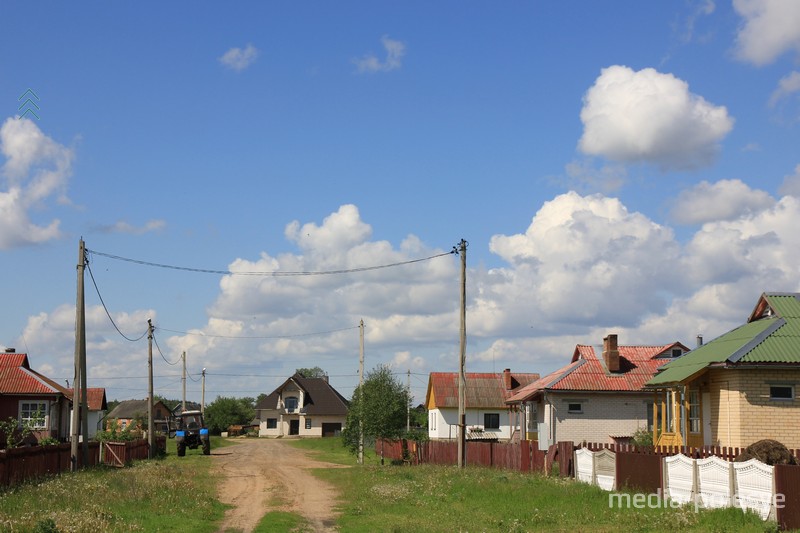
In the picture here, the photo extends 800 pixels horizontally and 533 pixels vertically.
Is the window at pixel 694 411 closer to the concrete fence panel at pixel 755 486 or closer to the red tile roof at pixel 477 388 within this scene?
the concrete fence panel at pixel 755 486

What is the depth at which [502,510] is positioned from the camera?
20.9 meters

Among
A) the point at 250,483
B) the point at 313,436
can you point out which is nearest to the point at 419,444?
the point at 250,483

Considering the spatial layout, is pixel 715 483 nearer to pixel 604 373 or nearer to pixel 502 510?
pixel 502 510

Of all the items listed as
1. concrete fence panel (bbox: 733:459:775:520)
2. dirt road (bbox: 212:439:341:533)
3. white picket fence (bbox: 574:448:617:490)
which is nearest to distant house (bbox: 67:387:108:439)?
dirt road (bbox: 212:439:341:533)

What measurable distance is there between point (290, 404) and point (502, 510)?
83.3 meters

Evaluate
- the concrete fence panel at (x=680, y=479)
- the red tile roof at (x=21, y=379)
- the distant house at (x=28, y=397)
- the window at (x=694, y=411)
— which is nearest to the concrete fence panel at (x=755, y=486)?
the concrete fence panel at (x=680, y=479)

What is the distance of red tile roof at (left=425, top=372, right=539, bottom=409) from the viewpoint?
2697 inches

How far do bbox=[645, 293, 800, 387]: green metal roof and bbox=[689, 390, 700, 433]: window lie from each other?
1103mm

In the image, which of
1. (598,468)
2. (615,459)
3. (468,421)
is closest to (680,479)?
(615,459)

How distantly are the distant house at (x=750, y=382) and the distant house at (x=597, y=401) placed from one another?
1285 cm

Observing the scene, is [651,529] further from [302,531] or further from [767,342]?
[767,342]

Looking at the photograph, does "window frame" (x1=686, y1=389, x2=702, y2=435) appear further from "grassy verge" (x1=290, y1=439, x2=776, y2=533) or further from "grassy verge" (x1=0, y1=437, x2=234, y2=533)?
"grassy verge" (x1=0, y1=437, x2=234, y2=533)

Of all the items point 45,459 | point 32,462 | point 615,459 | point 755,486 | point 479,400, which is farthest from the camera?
point 479,400

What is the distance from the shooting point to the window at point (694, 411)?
32.1 meters
